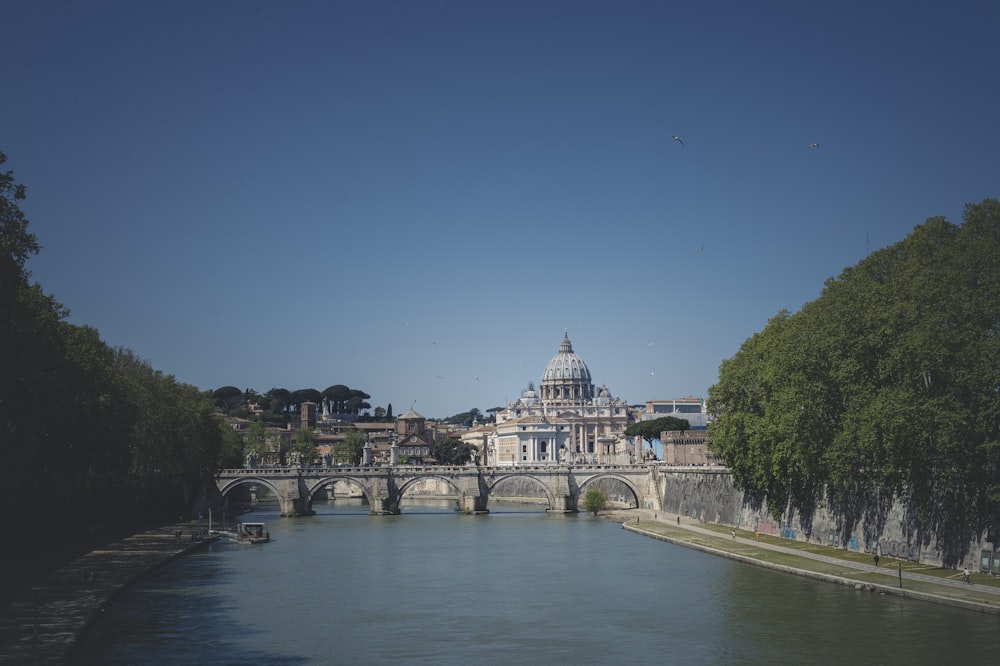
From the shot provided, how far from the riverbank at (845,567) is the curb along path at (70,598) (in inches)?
1193

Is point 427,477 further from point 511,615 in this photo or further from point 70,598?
point 70,598

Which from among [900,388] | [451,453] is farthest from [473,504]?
[451,453]

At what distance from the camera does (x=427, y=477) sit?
354 feet

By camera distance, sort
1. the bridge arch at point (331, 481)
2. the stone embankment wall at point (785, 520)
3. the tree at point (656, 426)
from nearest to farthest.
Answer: the stone embankment wall at point (785, 520) < the bridge arch at point (331, 481) < the tree at point (656, 426)

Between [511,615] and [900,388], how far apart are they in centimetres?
1841

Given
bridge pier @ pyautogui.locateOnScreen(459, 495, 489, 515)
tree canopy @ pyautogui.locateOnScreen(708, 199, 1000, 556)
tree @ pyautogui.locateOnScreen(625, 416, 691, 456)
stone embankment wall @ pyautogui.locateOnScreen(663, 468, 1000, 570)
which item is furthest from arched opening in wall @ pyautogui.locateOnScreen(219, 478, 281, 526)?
tree @ pyautogui.locateOnScreen(625, 416, 691, 456)

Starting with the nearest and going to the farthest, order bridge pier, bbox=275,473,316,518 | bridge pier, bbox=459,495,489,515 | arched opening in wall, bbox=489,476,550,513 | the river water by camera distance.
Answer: the river water → bridge pier, bbox=275,473,316,518 → bridge pier, bbox=459,495,489,515 → arched opening in wall, bbox=489,476,550,513

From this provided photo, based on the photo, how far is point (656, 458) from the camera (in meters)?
140

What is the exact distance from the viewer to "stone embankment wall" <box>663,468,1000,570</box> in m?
48.6

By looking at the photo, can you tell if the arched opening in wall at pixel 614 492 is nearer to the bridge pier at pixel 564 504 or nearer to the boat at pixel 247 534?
the bridge pier at pixel 564 504

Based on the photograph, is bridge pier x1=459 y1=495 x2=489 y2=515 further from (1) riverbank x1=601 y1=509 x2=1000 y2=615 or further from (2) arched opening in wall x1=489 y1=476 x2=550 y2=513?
(1) riverbank x1=601 y1=509 x2=1000 y2=615

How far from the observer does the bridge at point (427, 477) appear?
4168 inches

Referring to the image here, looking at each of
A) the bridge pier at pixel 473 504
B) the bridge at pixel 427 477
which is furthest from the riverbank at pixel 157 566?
the bridge pier at pixel 473 504

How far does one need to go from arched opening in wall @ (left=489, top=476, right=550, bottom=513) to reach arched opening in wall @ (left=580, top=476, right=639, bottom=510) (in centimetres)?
789
